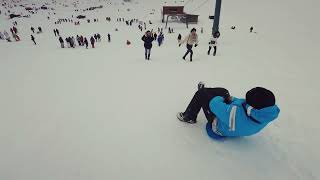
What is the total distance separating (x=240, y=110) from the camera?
8.95ft

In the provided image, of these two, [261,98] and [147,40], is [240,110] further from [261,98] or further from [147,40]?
[147,40]

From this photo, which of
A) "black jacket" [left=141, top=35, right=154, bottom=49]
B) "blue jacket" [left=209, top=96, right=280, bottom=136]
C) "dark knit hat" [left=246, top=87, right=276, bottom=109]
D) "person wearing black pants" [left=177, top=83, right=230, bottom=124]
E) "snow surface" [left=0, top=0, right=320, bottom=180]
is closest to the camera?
"dark knit hat" [left=246, top=87, right=276, bottom=109]

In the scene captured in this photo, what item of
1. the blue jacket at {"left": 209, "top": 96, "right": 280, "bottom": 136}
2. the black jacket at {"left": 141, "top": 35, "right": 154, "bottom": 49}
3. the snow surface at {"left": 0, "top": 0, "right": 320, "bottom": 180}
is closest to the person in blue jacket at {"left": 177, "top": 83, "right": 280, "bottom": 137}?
the blue jacket at {"left": 209, "top": 96, "right": 280, "bottom": 136}

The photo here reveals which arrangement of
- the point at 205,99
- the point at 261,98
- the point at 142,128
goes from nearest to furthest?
the point at 261,98, the point at 205,99, the point at 142,128

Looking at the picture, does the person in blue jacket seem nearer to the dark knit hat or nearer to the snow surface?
the dark knit hat

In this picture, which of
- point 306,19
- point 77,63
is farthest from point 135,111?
point 306,19

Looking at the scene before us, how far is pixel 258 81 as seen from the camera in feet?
21.5

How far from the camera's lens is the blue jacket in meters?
2.50

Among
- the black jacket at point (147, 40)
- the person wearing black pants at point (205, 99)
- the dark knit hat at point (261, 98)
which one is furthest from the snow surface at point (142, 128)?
the black jacket at point (147, 40)

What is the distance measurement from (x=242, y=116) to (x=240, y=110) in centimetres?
9

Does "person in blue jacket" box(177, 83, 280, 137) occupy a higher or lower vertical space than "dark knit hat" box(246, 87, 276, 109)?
lower

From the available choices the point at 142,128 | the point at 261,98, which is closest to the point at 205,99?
the point at 261,98

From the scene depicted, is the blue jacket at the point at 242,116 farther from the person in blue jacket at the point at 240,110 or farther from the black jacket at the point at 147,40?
the black jacket at the point at 147,40

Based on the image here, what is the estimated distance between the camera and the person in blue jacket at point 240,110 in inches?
96.3
